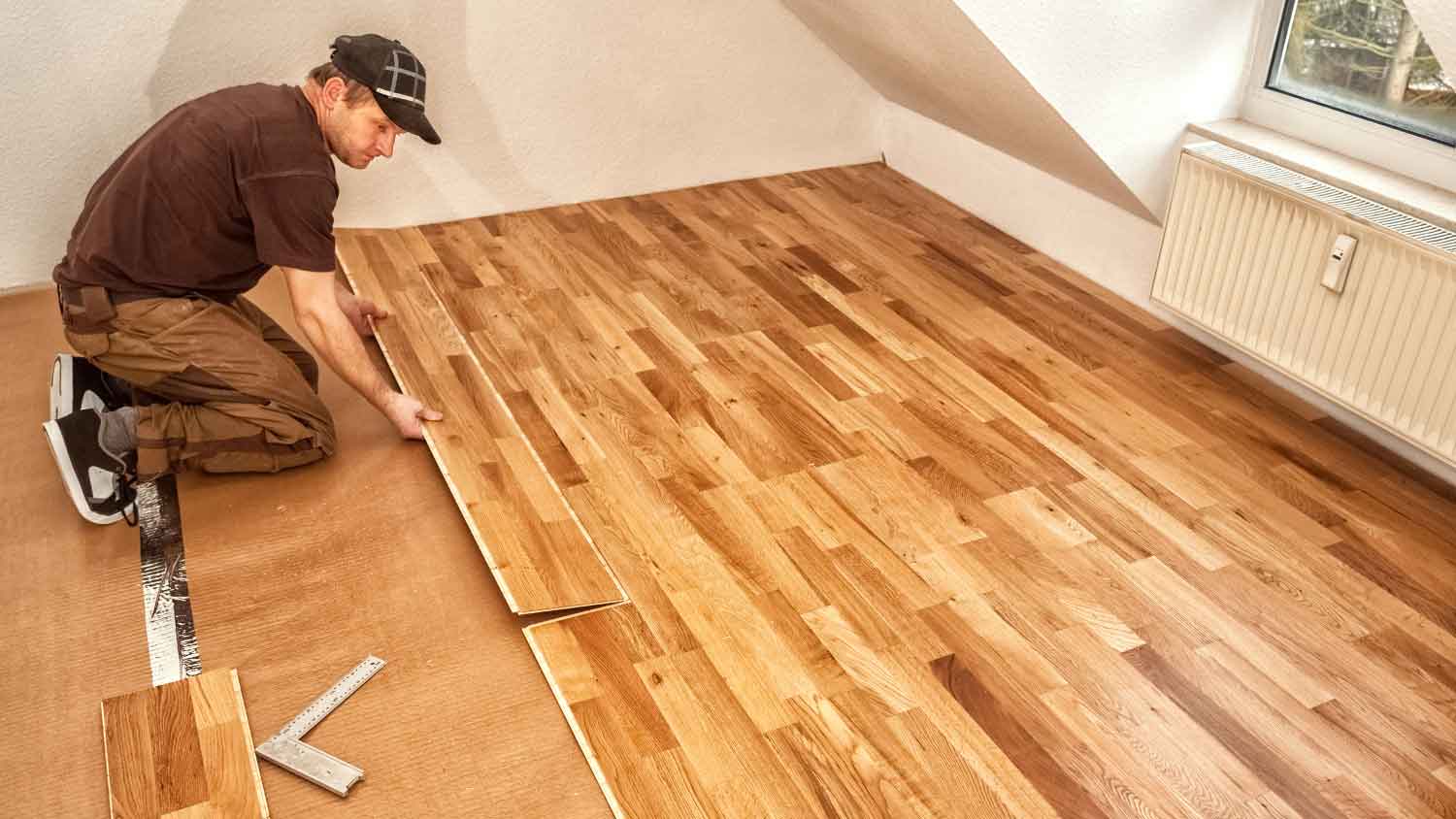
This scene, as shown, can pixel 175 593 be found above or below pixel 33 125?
below

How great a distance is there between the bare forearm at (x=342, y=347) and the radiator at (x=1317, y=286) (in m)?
2.29

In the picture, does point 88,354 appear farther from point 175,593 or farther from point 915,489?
point 915,489

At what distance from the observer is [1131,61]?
3359 millimetres

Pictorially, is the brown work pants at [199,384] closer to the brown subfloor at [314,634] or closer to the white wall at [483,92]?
the brown subfloor at [314,634]

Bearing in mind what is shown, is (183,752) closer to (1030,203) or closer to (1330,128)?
(1330,128)

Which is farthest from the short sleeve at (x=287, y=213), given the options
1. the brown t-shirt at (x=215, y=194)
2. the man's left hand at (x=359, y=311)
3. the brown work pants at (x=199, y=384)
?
the man's left hand at (x=359, y=311)

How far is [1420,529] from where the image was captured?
2748mm

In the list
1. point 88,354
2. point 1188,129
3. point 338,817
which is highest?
point 1188,129

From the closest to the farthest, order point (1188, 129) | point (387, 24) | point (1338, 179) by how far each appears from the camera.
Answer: point (1338, 179)
point (1188, 129)
point (387, 24)

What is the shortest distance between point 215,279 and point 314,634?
3.15 ft

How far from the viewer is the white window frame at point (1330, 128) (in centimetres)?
296

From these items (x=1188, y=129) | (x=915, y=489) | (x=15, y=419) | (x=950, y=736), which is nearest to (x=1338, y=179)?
(x=1188, y=129)

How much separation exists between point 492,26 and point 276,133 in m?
1.77

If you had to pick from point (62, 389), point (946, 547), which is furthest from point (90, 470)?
point (946, 547)
